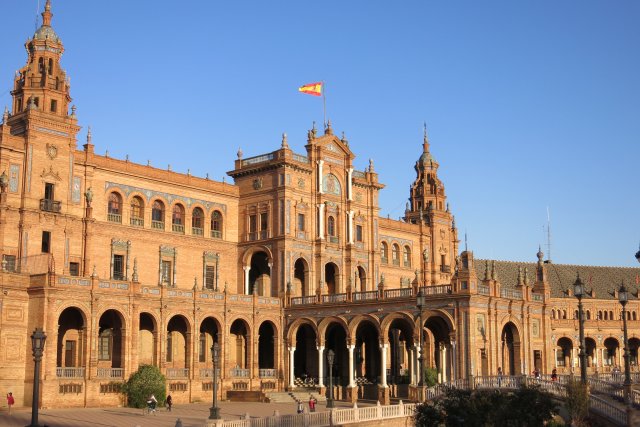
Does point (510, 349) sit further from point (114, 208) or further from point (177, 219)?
point (114, 208)

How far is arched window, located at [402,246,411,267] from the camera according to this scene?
89.8 m

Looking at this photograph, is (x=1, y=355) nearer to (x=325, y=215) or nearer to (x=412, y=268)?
(x=325, y=215)

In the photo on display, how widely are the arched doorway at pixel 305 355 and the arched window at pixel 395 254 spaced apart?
59.9 feet

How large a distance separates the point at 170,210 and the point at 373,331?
19.3 metres

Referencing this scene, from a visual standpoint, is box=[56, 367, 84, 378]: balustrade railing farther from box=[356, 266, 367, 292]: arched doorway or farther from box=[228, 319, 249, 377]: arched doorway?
box=[356, 266, 367, 292]: arched doorway

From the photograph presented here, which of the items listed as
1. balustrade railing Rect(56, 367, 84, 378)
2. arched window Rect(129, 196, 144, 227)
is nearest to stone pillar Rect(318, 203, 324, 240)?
arched window Rect(129, 196, 144, 227)

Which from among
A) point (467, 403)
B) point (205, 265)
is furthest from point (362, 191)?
point (467, 403)

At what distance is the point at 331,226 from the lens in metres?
75.5

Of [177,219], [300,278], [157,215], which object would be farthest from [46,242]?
[300,278]

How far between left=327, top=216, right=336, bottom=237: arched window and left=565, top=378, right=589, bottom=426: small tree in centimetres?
3808

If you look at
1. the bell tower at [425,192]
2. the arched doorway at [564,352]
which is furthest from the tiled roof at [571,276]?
the bell tower at [425,192]

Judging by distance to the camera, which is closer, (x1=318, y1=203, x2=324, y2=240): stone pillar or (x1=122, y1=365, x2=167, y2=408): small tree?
(x1=122, y1=365, x2=167, y2=408): small tree

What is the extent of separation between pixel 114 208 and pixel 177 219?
6294mm

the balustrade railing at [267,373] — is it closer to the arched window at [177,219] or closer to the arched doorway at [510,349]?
the arched window at [177,219]
